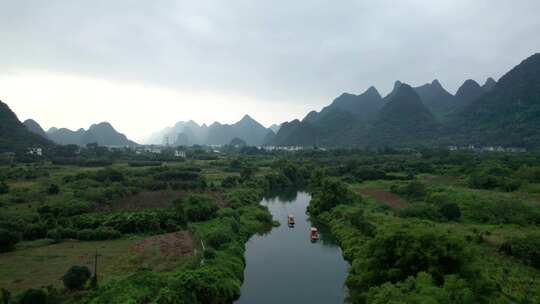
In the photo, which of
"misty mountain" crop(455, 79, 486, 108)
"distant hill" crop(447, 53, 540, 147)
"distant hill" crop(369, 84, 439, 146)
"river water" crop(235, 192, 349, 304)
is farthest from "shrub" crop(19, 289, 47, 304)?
"misty mountain" crop(455, 79, 486, 108)

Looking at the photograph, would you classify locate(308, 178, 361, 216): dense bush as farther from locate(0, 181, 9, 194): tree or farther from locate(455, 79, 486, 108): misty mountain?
locate(455, 79, 486, 108): misty mountain

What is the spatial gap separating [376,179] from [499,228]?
3059cm

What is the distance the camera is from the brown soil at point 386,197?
122ft

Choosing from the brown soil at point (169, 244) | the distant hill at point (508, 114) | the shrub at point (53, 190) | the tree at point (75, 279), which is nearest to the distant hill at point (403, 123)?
the distant hill at point (508, 114)

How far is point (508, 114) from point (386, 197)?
86.4m

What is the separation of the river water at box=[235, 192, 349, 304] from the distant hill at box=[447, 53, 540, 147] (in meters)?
81.8

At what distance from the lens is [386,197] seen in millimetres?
42281

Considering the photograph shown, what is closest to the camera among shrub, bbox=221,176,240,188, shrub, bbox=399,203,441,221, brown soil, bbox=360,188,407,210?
shrub, bbox=399,203,441,221

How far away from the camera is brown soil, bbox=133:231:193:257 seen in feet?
75.8

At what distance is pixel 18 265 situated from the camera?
67.2 feet

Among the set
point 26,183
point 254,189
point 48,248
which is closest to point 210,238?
point 48,248

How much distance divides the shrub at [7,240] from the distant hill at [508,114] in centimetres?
9850

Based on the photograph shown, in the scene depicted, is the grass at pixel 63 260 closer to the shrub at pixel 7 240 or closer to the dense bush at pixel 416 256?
the shrub at pixel 7 240

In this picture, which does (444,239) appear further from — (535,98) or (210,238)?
(535,98)
